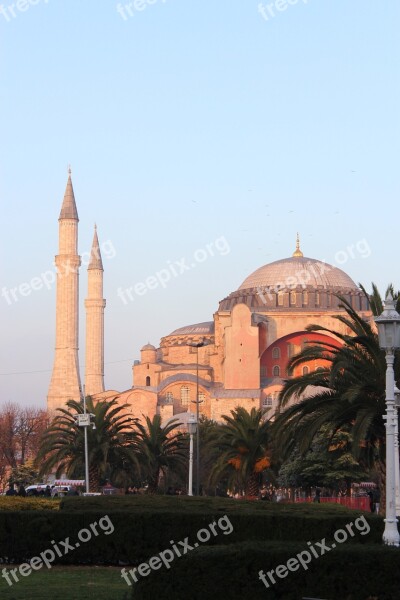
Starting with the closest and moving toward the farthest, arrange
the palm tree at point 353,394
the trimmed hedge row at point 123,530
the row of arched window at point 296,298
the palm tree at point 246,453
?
the trimmed hedge row at point 123,530 < the palm tree at point 353,394 < the palm tree at point 246,453 < the row of arched window at point 296,298

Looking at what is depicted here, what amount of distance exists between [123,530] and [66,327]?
57.2 meters

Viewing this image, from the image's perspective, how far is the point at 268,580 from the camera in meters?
9.63

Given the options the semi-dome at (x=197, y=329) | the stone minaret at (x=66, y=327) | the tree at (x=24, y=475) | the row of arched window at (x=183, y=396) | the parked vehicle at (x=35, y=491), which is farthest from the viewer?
the semi-dome at (x=197, y=329)

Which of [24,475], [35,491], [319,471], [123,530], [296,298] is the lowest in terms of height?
[24,475]

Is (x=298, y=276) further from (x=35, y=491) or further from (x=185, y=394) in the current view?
(x=35, y=491)

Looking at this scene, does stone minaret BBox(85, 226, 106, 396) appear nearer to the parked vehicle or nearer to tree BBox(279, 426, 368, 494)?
the parked vehicle

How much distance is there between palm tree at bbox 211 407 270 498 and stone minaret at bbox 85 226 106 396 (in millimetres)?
40807

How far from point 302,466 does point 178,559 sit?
28.7 m

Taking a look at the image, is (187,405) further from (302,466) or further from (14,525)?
(14,525)

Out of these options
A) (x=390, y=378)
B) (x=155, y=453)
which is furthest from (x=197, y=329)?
(x=390, y=378)

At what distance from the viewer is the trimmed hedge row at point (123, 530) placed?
47.5ft

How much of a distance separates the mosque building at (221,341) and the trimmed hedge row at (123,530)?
50.3m

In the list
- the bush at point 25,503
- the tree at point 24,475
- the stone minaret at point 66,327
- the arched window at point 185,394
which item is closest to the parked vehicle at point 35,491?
the tree at point 24,475

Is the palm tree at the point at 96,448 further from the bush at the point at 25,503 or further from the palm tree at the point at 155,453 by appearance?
the bush at the point at 25,503
